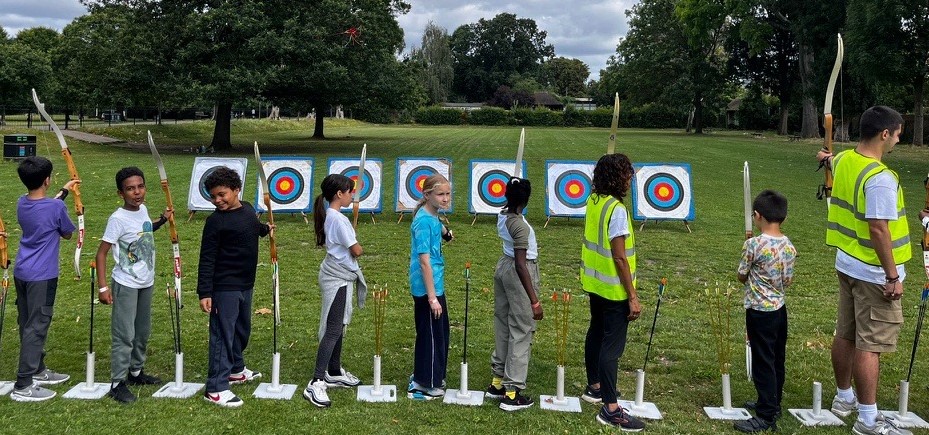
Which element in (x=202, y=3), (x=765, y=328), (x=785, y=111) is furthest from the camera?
(x=785, y=111)

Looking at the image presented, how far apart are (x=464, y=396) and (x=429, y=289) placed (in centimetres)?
73

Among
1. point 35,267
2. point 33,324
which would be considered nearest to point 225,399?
point 33,324

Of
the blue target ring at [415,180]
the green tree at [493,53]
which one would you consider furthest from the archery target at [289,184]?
the green tree at [493,53]

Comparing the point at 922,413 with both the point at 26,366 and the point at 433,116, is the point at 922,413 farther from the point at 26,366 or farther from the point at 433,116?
the point at 433,116

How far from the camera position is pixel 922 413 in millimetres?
4355

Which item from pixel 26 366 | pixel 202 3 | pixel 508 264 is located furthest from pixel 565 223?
pixel 202 3

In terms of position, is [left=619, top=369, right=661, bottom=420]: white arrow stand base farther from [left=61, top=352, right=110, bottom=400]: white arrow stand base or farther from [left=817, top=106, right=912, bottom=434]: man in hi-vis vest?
[left=61, top=352, right=110, bottom=400]: white arrow stand base

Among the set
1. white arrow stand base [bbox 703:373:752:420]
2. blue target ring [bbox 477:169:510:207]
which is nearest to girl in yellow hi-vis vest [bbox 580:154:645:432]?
white arrow stand base [bbox 703:373:752:420]

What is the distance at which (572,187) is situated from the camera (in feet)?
39.8

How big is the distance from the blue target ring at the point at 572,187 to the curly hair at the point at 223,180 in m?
8.29

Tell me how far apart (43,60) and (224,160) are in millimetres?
26761

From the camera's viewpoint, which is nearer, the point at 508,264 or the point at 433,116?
the point at 508,264

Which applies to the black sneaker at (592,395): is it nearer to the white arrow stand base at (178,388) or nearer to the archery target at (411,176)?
the white arrow stand base at (178,388)

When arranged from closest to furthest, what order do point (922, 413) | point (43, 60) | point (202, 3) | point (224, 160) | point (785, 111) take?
1. point (922, 413)
2. point (224, 160)
3. point (202, 3)
4. point (43, 60)
5. point (785, 111)
